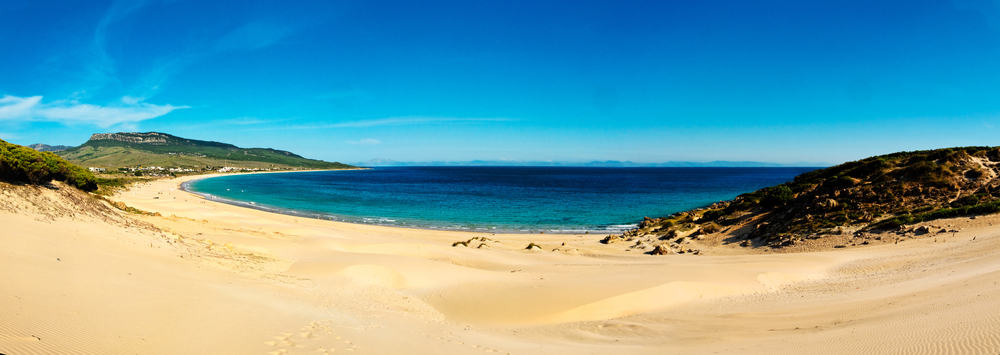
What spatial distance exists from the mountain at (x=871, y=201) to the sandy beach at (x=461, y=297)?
2.46 metres

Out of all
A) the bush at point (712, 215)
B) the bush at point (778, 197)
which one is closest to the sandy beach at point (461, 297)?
the bush at point (778, 197)

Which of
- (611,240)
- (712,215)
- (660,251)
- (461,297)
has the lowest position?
(611,240)

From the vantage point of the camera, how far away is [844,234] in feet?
65.2

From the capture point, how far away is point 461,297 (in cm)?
1301

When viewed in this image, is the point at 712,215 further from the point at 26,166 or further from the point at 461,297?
the point at 26,166

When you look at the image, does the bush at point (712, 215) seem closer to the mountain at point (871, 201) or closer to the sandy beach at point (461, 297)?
the mountain at point (871, 201)

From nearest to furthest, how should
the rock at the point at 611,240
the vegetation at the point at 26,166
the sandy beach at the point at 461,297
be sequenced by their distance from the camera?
the sandy beach at the point at 461,297 < the vegetation at the point at 26,166 < the rock at the point at 611,240

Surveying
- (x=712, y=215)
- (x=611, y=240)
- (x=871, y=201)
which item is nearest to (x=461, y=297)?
(x=611, y=240)

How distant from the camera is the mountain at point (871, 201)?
65.7ft

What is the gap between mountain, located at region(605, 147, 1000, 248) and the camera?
65.7ft

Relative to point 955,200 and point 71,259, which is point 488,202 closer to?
point 955,200

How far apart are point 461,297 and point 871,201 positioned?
23765mm

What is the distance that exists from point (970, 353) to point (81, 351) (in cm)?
1183

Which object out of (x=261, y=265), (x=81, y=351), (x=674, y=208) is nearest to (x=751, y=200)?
(x=674, y=208)
